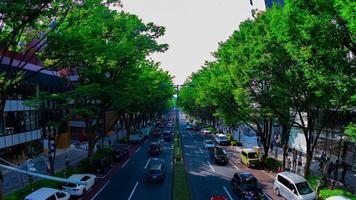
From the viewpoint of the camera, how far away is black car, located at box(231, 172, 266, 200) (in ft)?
82.9

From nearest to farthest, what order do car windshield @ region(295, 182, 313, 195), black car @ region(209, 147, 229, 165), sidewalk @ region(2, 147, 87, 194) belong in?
car windshield @ region(295, 182, 313, 195)
sidewalk @ region(2, 147, 87, 194)
black car @ region(209, 147, 229, 165)

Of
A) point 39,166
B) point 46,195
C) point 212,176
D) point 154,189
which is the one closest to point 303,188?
point 212,176

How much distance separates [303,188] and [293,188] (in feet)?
2.27

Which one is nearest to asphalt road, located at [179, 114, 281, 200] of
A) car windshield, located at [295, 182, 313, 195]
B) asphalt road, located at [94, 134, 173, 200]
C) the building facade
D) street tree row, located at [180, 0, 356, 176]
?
asphalt road, located at [94, 134, 173, 200]

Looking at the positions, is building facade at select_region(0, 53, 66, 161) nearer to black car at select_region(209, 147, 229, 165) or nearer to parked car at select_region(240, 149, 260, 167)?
black car at select_region(209, 147, 229, 165)

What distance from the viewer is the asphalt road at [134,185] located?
27.1 metres

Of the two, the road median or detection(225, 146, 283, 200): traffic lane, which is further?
detection(225, 146, 283, 200): traffic lane

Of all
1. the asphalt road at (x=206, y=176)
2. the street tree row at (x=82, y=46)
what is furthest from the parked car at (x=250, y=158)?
the street tree row at (x=82, y=46)

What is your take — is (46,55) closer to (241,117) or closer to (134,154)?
(241,117)

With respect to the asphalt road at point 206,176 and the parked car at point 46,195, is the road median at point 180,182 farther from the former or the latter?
the parked car at point 46,195

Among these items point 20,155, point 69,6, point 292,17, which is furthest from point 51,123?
point 292,17

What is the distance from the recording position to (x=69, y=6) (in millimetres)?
19766

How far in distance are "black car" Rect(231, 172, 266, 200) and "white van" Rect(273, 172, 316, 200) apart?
1621mm

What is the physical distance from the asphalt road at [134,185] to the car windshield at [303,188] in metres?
9.60
